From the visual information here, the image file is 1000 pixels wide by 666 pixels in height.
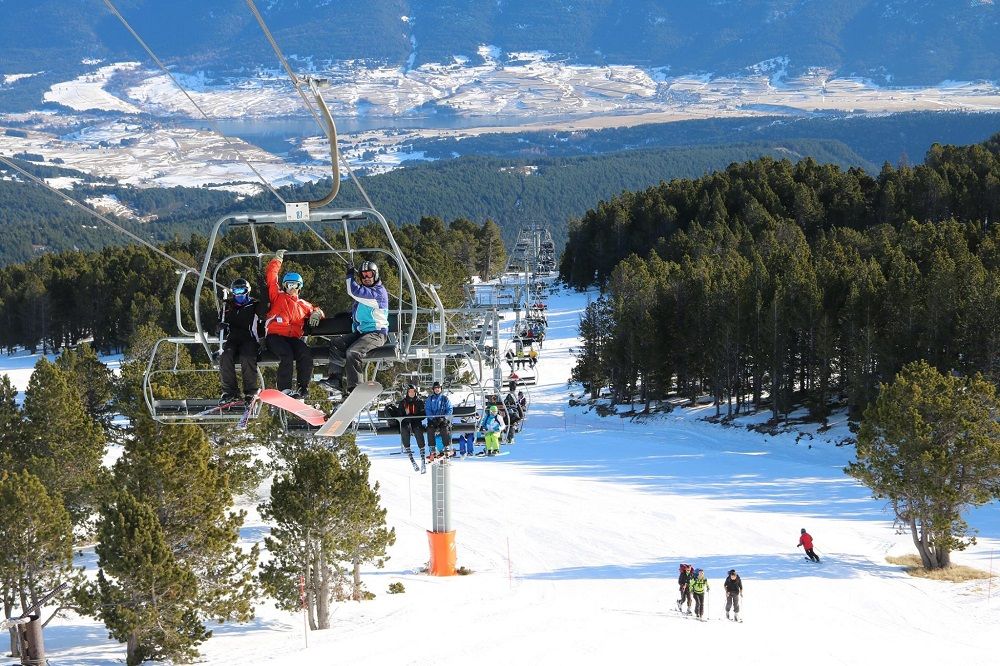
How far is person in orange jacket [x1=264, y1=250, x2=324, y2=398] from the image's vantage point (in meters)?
17.7

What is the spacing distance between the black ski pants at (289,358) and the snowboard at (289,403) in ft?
1.64

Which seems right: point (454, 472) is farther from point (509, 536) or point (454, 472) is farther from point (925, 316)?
point (925, 316)

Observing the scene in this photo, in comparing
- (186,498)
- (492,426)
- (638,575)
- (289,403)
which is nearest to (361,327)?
(289,403)

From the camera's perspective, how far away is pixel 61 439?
A: 39.7m

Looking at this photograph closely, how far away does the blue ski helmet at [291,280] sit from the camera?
17188mm

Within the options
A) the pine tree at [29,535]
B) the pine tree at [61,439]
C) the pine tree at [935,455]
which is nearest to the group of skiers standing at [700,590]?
the pine tree at [935,455]

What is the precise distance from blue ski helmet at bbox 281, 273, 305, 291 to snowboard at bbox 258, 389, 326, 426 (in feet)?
5.04

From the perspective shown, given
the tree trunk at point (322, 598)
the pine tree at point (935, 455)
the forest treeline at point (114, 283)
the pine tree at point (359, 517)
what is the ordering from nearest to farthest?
the pine tree at point (359, 517)
the tree trunk at point (322, 598)
the pine tree at point (935, 455)
the forest treeline at point (114, 283)

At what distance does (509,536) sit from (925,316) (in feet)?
71.1

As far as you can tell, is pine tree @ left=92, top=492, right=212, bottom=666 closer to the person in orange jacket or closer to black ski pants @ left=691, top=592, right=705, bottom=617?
black ski pants @ left=691, top=592, right=705, bottom=617

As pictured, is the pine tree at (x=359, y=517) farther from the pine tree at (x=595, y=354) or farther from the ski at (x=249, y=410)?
the pine tree at (x=595, y=354)

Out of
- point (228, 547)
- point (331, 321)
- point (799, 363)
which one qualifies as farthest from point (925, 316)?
point (331, 321)

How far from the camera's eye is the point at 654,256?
262 ft

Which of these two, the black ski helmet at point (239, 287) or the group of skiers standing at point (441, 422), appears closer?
the black ski helmet at point (239, 287)
